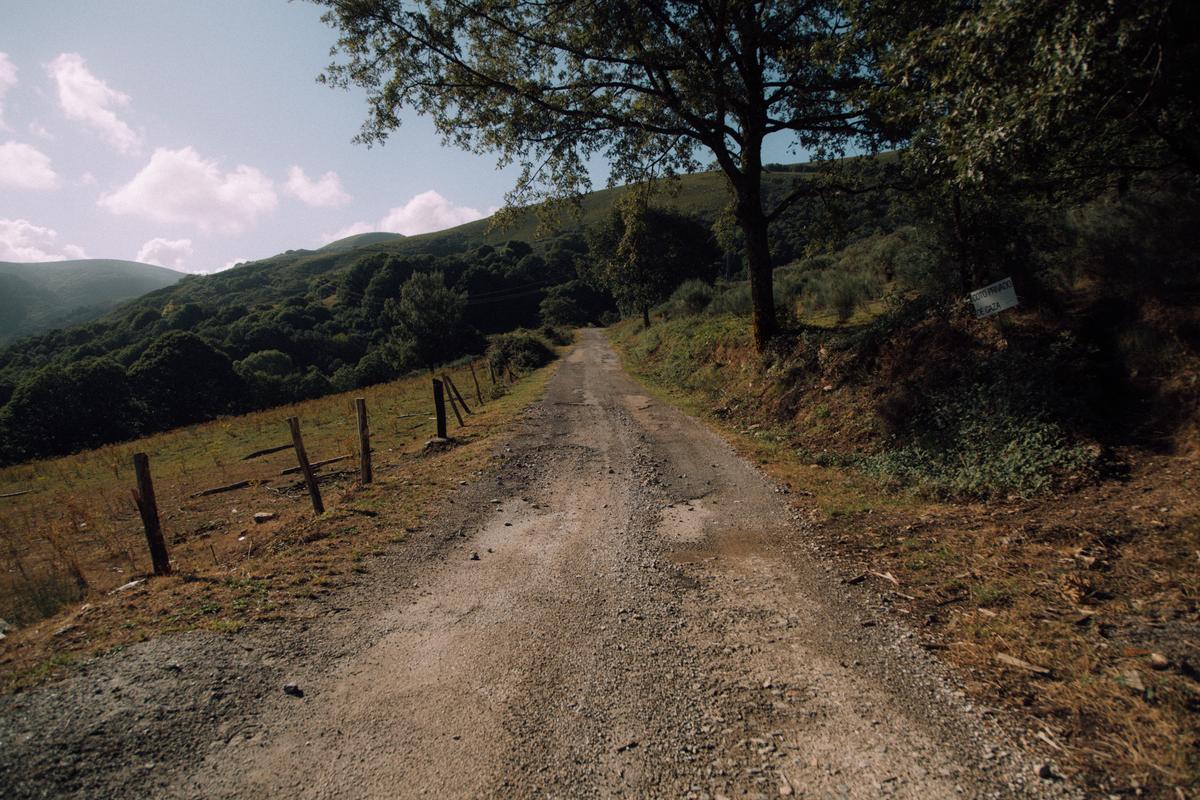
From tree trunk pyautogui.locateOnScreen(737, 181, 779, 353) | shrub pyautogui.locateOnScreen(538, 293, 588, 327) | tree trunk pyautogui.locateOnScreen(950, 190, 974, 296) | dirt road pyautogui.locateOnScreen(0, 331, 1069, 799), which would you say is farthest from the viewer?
shrub pyautogui.locateOnScreen(538, 293, 588, 327)

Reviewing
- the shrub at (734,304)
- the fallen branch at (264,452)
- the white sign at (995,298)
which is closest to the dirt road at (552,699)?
the white sign at (995,298)

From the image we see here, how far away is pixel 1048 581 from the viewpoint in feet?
14.2

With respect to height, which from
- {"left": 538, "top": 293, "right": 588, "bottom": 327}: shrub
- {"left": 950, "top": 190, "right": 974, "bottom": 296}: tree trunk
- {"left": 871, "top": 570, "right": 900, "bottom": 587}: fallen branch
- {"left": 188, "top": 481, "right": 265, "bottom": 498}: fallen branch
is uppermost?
{"left": 538, "top": 293, "right": 588, "bottom": 327}: shrub

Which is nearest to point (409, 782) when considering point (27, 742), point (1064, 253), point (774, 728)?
point (774, 728)

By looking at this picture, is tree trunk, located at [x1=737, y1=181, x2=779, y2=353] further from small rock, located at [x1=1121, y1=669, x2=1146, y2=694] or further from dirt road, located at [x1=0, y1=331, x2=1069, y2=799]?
small rock, located at [x1=1121, y1=669, x2=1146, y2=694]

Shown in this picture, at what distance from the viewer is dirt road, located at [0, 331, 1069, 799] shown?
302cm

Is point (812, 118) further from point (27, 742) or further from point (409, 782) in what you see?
point (27, 742)

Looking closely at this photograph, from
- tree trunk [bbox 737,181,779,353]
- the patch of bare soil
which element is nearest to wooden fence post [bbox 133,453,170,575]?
the patch of bare soil

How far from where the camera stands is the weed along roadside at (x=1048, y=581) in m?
2.91

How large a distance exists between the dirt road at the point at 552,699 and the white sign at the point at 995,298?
491cm

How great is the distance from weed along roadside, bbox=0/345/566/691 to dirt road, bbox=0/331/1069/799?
0.69m

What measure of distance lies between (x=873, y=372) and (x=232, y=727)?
10.9 meters

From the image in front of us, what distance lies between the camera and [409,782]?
306 centimetres

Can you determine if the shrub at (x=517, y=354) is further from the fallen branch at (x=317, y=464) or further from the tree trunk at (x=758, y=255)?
the tree trunk at (x=758, y=255)
